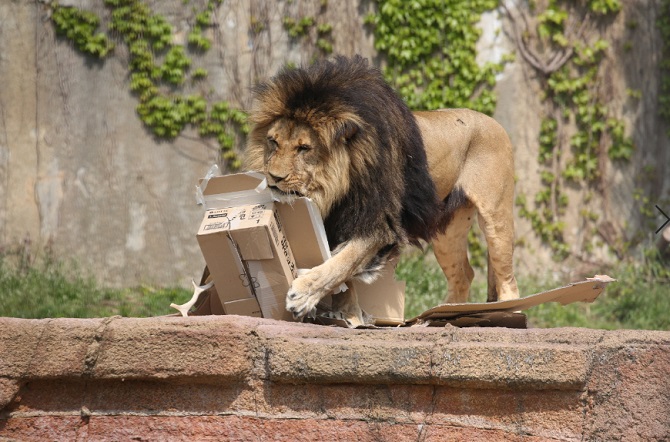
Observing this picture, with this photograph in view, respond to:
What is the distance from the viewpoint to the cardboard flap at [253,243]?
3811mm

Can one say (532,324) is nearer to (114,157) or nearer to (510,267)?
(510,267)

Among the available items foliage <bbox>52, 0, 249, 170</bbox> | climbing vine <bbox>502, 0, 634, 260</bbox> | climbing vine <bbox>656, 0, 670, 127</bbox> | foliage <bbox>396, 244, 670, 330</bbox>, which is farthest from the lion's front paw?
climbing vine <bbox>656, 0, 670, 127</bbox>

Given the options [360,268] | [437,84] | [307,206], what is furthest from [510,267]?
[437,84]

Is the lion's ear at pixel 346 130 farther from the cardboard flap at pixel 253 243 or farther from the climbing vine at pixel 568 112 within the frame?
the climbing vine at pixel 568 112

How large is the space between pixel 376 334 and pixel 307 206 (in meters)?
0.78

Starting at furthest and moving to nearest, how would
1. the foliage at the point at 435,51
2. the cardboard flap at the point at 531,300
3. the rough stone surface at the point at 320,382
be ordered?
the foliage at the point at 435,51, the cardboard flap at the point at 531,300, the rough stone surface at the point at 320,382

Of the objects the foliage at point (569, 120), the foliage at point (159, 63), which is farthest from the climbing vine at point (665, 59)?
the foliage at point (159, 63)

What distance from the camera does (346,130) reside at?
13.0 ft

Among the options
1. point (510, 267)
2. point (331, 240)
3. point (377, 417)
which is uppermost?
point (331, 240)

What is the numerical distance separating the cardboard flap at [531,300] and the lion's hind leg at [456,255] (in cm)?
166

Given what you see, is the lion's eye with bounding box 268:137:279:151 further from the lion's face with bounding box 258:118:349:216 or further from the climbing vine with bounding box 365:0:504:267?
the climbing vine with bounding box 365:0:504:267

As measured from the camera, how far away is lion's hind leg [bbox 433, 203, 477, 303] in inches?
219

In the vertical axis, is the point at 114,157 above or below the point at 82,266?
above

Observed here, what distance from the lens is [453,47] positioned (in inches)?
320
